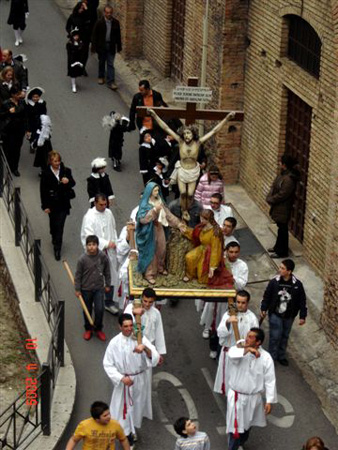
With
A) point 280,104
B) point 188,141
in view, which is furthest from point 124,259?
point 280,104

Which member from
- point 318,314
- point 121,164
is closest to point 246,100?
point 121,164

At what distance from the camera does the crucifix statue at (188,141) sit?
18031 mm

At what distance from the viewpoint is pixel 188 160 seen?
1812cm

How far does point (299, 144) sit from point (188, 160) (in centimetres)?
310

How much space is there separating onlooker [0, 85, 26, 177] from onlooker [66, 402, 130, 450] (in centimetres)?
938

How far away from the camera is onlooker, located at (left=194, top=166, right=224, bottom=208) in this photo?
19656 mm

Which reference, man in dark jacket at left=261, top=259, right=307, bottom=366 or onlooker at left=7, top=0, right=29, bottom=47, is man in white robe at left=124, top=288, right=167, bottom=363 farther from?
onlooker at left=7, top=0, right=29, bottom=47

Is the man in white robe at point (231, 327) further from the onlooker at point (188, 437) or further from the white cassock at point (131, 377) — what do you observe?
the onlooker at point (188, 437)

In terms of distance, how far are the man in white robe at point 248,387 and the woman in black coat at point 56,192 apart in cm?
552

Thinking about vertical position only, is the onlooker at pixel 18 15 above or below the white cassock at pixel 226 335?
above

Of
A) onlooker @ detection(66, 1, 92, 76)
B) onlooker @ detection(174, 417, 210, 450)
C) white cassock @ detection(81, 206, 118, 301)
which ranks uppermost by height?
onlooker @ detection(66, 1, 92, 76)

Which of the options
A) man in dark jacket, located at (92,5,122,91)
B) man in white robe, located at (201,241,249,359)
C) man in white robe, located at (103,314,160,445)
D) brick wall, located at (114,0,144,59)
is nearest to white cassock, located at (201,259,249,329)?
man in white robe, located at (201,241,249,359)

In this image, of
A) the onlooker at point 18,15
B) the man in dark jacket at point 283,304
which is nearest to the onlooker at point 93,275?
the man in dark jacket at point 283,304

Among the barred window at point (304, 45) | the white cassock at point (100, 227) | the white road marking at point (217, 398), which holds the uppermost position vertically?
the barred window at point (304, 45)
